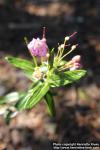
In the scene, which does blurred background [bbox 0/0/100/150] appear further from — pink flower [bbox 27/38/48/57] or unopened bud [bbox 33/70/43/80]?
pink flower [bbox 27/38/48/57]

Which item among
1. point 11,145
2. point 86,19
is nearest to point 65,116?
point 11,145

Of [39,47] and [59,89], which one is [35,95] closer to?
[39,47]

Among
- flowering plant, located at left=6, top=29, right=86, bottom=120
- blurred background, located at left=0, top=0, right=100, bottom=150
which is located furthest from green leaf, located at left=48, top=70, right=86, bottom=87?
blurred background, located at left=0, top=0, right=100, bottom=150

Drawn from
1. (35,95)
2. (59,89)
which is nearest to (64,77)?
(35,95)

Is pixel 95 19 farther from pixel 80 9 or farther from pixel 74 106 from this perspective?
pixel 74 106

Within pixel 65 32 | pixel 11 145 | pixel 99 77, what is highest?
pixel 65 32

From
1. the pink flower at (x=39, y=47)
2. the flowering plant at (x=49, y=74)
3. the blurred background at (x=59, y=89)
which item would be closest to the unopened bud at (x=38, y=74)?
the flowering plant at (x=49, y=74)
